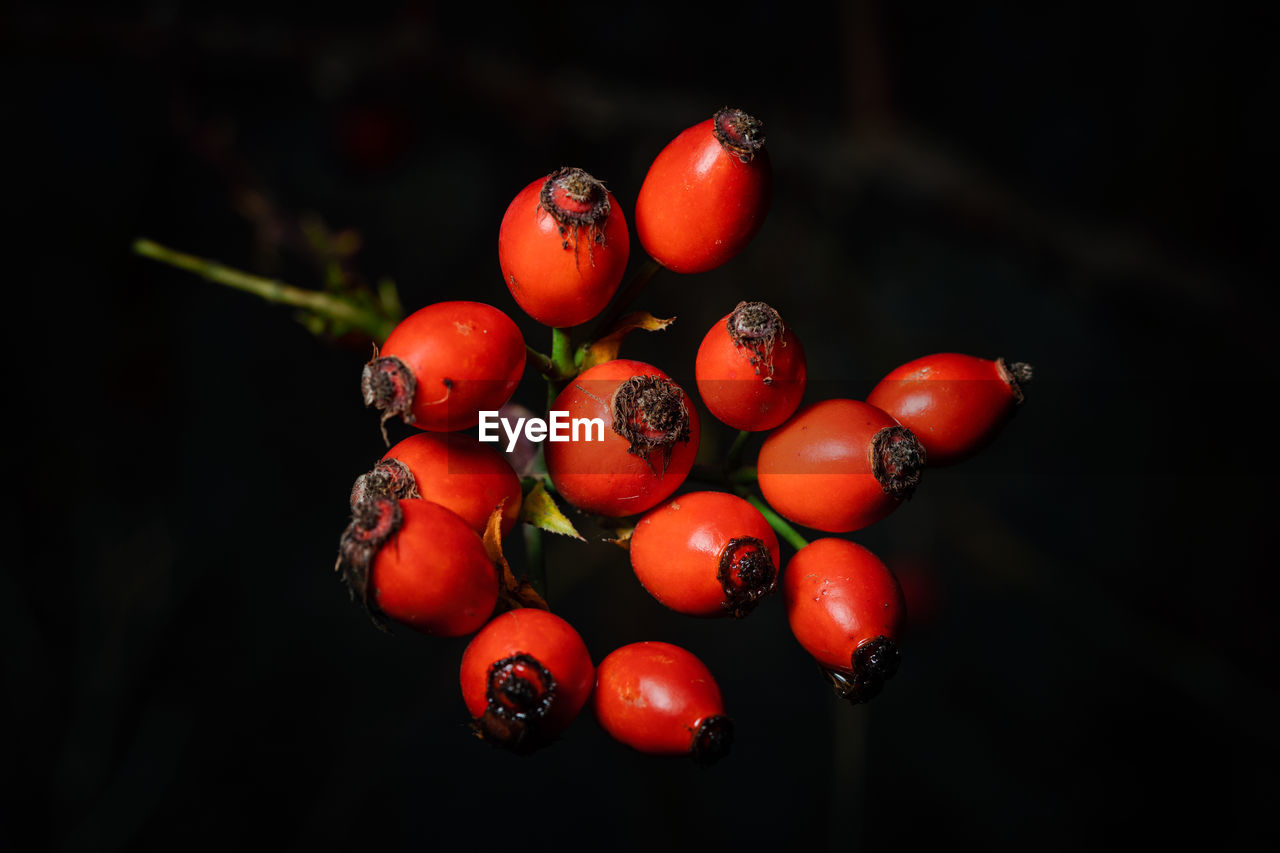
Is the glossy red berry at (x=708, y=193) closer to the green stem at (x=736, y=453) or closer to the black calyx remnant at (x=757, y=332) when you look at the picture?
the black calyx remnant at (x=757, y=332)

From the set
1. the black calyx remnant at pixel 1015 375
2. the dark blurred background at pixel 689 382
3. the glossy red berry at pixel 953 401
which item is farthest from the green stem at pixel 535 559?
the dark blurred background at pixel 689 382

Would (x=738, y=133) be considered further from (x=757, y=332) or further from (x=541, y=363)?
(x=541, y=363)

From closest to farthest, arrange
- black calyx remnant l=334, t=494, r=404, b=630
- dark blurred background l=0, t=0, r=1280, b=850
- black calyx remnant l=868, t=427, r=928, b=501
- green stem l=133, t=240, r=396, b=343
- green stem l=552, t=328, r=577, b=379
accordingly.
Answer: black calyx remnant l=334, t=494, r=404, b=630
black calyx remnant l=868, t=427, r=928, b=501
green stem l=552, t=328, r=577, b=379
green stem l=133, t=240, r=396, b=343
dark blurred background l=0, t=0, r=1280, b=850

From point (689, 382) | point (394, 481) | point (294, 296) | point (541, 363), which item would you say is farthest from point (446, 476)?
point (689, 382)

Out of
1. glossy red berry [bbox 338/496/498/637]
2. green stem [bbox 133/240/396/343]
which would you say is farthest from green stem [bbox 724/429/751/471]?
green stem [bbox 133/240/396/343]

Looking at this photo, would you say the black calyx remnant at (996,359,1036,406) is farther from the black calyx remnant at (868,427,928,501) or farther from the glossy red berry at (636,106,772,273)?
the glossy red berry at (636,106,772,273)
